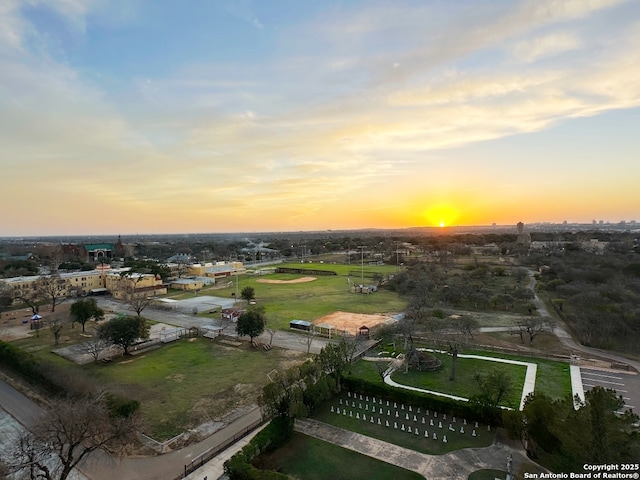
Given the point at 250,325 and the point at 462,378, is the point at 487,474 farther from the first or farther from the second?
the point at 250,325

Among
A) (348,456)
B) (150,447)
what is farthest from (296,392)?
(150,447)

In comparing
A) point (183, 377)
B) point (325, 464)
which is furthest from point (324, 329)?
point (325, 464)

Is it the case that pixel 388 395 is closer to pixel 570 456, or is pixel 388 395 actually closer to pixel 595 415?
pixel 570 456

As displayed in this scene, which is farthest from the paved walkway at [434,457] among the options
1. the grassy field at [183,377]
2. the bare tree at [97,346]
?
the bare tree at [97,346]

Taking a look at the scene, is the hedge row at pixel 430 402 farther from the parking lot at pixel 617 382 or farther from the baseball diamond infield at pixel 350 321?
the baseball diamond infield at pixel 350 321

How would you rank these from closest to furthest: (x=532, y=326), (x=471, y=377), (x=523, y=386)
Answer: (x=523, y=386), (x=471, y=377), (x=532, y=326)

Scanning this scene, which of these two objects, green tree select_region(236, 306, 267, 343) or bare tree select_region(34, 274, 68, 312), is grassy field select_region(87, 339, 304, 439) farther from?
bare tree select_region(34, 274, 68, 312)

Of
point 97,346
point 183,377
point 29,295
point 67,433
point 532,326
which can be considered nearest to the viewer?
point 67,433

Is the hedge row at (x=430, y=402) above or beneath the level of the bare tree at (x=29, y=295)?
beneath
